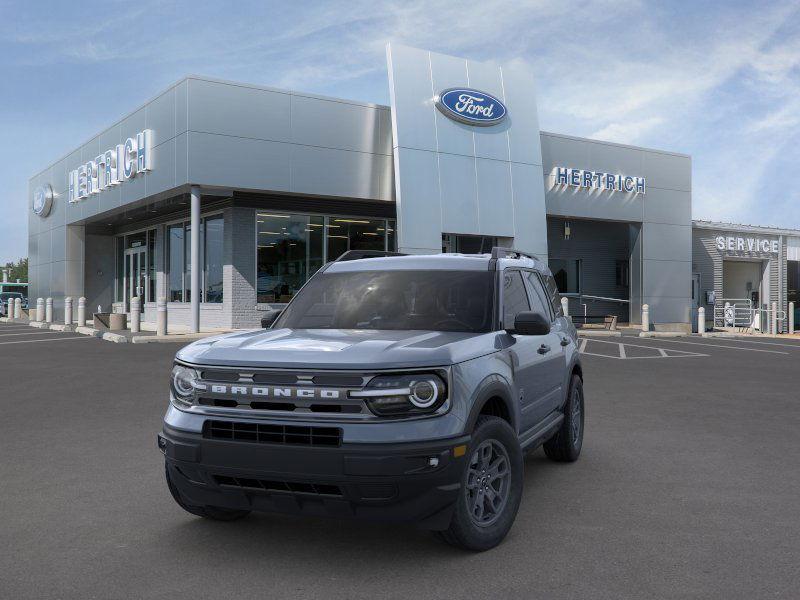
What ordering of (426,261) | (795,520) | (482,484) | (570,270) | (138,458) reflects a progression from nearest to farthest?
(482,484)
(795,520)
(426,261)
(138,458)
(570,270)

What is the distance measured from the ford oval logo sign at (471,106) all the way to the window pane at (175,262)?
10693 millimetres

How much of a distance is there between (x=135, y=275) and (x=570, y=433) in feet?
94.2

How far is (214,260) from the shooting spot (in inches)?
968

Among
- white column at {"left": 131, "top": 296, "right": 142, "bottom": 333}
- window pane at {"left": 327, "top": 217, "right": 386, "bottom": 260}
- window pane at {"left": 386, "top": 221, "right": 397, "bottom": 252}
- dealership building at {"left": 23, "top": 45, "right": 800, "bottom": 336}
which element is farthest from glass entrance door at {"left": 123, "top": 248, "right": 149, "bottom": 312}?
window pane at {"left": 386, "top": 221, "right": 397, "bottom": 252}

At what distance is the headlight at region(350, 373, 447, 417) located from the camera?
3.88 metres

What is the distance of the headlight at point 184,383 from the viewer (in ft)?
14.1

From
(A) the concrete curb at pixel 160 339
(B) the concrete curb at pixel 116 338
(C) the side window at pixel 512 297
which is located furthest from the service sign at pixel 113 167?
(C) the side window at pixel 512 297

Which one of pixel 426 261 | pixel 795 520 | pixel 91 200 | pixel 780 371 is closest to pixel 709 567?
pixel 795 520

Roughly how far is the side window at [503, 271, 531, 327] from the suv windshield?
16 centimetres

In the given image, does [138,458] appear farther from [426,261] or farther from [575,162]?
[575,162]

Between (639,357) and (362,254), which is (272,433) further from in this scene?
(639,357)

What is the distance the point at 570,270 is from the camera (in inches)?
1284

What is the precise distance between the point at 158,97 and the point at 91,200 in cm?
791

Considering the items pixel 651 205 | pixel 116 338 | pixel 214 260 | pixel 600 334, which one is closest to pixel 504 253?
pixel 116 338
